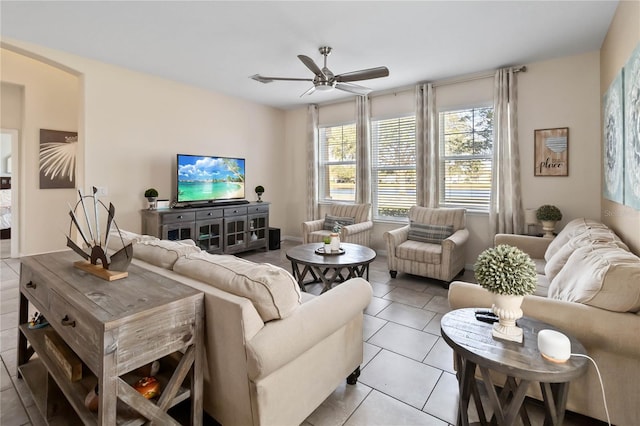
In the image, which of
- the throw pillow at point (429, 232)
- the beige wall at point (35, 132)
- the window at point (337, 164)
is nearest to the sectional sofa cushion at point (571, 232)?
the throw pillow at point (429, 232)

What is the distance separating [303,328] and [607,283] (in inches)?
58.0

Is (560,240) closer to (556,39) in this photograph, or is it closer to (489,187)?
(489,187)

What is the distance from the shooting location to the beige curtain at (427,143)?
465cm

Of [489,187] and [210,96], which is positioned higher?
[210,96]

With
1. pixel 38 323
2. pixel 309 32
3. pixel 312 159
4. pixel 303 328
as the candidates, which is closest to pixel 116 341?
pixel 303 328

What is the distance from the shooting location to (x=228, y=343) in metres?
1.32

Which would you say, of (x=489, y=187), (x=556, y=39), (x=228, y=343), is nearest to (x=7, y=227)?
(x=228, y=343)

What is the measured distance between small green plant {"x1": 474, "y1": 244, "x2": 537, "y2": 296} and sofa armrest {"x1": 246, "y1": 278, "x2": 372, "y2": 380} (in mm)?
672

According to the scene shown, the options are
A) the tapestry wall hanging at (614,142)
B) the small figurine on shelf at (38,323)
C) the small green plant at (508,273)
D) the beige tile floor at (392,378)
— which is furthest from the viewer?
the tapestry wall hanging at (614,142)

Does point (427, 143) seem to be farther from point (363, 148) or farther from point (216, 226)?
point (216, 226)

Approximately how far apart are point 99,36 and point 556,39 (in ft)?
16.0

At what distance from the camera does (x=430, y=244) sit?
4.11 m

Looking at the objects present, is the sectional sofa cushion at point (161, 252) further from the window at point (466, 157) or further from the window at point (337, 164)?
the window at point (337, 164)

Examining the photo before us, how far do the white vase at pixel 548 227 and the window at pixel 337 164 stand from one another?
9.70 feet
